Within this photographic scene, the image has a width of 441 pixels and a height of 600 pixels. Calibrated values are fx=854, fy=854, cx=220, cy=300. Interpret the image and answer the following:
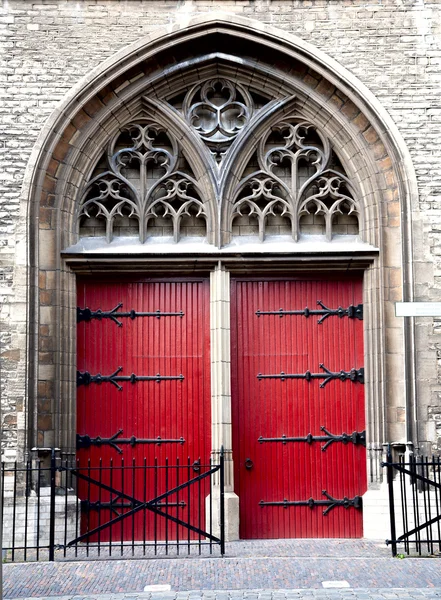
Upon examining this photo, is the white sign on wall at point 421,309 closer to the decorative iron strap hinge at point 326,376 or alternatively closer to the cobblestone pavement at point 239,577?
the cobblestone pavement at point 239,577

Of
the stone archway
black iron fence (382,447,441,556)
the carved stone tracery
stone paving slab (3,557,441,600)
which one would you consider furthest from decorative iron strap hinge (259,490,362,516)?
the carved stone tracery

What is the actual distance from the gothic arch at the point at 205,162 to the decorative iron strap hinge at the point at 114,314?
0.26 meters

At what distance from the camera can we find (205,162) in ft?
35.4

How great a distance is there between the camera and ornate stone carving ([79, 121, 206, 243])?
10844mm

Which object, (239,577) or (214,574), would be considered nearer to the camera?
(239,577)

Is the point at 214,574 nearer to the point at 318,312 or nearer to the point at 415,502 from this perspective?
the point at 415,502

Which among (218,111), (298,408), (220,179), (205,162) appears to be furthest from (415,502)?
(218,111)

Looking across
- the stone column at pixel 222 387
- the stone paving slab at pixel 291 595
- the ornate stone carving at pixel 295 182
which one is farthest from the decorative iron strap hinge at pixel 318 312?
the stone paving slab at pixel 291 595

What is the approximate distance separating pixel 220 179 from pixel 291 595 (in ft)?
18.1

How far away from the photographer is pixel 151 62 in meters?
10.7

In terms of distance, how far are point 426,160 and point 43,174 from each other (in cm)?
463

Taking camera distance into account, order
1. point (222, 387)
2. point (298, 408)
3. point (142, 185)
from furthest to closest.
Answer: point (142, 185)
point (298, 408)
point (222, 387)

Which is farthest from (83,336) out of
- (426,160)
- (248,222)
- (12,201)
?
(426,160)

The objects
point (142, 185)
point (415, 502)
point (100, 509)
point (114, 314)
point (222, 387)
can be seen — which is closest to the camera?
point (415, 502)
